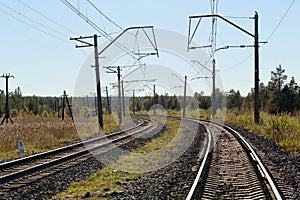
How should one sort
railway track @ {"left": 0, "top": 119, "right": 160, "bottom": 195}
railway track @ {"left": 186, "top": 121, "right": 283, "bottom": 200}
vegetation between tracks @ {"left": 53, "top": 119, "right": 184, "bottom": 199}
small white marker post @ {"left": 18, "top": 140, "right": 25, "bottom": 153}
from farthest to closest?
1. small white marker post @ {"left": 18, "top": 140, "right": 25, "bottom": 153}
2. railway track @ {"left": 0, "top": 119, "right": 160, "bottom": 195}
3. vegetation between tracks @ {"left": 53, "top": 119, "right": 184, "bottom": 199}
4. railway track @ {"left": 186, "top": 121, "right": 283, "bottom": 200}

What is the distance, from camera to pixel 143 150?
16641 millimetres

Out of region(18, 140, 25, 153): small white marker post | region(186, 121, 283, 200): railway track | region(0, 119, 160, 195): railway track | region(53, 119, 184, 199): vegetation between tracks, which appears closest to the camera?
region(186, 121, 283, 200): railway track

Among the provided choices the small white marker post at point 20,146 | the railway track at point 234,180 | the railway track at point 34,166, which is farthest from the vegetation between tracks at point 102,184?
the small white marker post at point 20,146

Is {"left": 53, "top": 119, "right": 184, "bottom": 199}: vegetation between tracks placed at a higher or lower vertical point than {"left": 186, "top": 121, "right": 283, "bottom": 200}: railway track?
lower

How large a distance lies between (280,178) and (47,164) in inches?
267

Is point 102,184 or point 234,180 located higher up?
point 234,180

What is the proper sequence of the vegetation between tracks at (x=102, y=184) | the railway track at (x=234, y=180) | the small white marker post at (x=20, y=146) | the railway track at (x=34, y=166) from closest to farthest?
the railway track at (x=234, y=180) → the vegetation between tracks at (x=102, y=184) → the railway track at (x=34, y=166) → the small white marker post at (x=20, y=146)

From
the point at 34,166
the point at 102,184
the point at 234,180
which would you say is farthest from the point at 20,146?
the point at 234,180

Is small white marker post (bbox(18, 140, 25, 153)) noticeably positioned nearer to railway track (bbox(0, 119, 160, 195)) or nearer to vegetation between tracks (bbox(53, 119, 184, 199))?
railway track (bbox(0, 119, 160, 195))

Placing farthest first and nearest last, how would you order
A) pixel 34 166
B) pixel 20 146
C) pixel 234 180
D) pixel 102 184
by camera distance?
pixel 20 146
pixel 34 166
pixel 102 184
pixel 234 180

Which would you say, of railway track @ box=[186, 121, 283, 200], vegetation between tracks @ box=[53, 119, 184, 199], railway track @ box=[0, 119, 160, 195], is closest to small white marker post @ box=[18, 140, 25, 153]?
railway track @ box=[0, 119, 160, 195]

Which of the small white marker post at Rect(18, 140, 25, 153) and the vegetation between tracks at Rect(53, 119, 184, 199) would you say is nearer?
the vegetation between tracks at Rect(53, 119, 184, 199)

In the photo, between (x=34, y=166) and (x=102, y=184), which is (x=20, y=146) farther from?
(x=102, y=184)

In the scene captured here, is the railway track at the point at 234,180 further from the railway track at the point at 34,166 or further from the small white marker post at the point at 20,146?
the small white marker post at the point at 20,146
